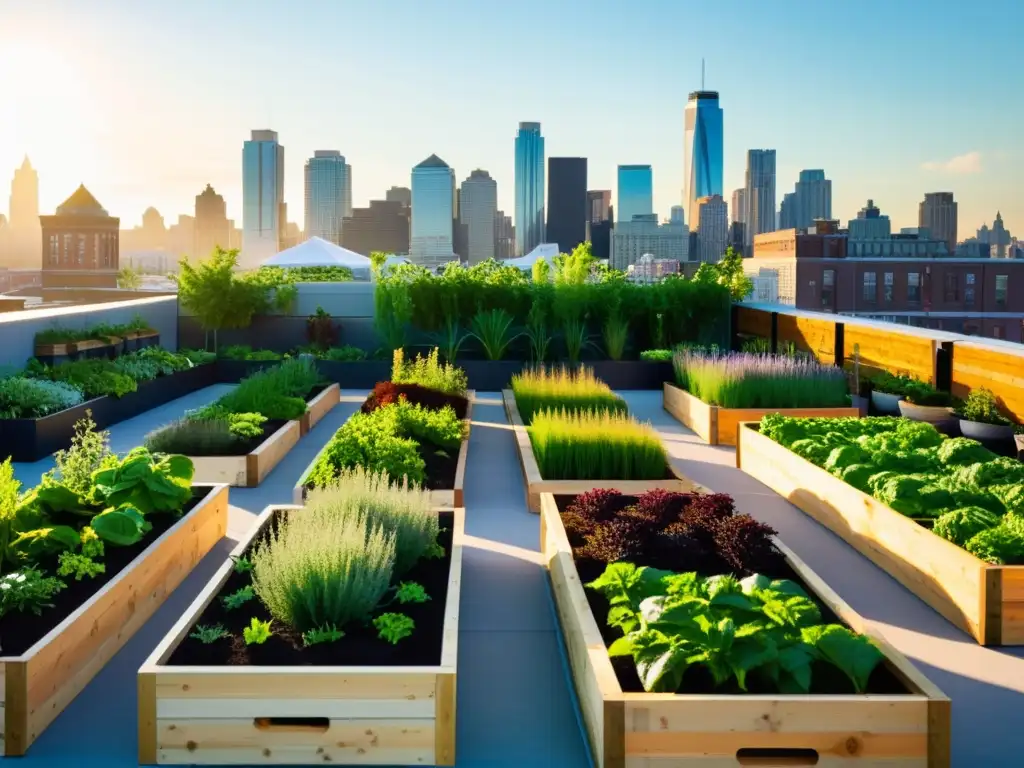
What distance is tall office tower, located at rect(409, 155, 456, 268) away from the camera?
322 feet

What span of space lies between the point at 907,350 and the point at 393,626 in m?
6.86

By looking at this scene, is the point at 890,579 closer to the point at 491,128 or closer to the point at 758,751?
the point at 758,751

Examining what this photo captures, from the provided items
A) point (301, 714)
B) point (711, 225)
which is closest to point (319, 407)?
point (301, 714)

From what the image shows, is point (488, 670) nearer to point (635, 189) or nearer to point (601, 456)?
point (601, 456)

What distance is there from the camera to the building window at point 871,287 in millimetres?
75812

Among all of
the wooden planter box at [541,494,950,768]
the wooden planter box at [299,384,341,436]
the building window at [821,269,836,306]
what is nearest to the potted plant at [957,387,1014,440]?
the wooden planter box at [541,494,950,768]

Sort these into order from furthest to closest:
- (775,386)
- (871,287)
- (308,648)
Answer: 1. (871,287)
2. (775,386)
3. (308,648)

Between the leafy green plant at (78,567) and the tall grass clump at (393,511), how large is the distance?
2.83 feet

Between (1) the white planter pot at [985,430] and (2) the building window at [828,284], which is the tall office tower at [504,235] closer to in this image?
(2) the building window at [828,284]

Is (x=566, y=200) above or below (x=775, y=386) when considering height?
above

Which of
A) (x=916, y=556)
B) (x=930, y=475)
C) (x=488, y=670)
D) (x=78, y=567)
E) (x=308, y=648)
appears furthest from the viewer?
(x=930, y=475)

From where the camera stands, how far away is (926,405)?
8.15m

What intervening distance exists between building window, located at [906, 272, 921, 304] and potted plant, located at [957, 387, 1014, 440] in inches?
2831

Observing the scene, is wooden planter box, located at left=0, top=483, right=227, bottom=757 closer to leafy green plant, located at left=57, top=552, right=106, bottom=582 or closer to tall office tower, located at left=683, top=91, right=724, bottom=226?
leafy green plant, located at left=57, top=552, right=106, bottom=582
